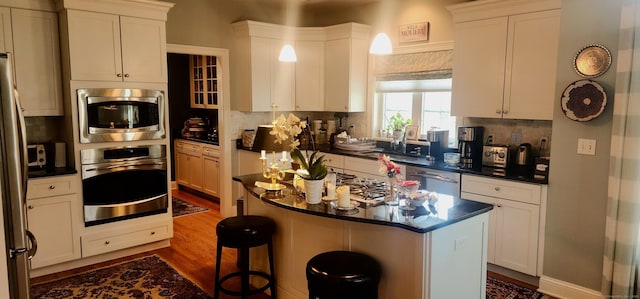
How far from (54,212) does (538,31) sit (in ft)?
13.8

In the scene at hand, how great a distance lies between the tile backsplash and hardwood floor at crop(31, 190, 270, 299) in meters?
2.53

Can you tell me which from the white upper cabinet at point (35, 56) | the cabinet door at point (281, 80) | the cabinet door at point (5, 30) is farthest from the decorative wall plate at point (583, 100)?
the cabinet door at point (5, 30)

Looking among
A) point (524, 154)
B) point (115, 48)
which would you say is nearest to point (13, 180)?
point (115, 48)

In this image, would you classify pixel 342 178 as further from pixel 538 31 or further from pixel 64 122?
pixel 64 122

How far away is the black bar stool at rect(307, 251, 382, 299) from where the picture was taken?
233cm

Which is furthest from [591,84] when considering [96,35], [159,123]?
[96,35]

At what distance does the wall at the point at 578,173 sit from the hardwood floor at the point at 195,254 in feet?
7.33

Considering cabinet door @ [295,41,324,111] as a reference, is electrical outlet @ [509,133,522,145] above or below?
below

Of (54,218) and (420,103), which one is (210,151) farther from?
(420,103)

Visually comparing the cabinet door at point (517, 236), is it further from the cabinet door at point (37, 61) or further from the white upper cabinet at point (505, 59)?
the cabinet door at point (37, 61)

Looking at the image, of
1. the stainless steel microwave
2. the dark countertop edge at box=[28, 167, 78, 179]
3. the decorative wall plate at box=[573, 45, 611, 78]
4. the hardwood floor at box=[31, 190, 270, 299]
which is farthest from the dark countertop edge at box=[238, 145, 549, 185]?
the dark countertop edge at box=[28, 167, 78, 179]

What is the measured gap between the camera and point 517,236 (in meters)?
3.60

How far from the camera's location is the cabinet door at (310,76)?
18.3 ft

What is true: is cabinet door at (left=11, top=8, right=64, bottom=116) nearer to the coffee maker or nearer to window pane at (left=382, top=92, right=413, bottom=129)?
window pane at (left=382, top=92, right=413, bottom=129)
